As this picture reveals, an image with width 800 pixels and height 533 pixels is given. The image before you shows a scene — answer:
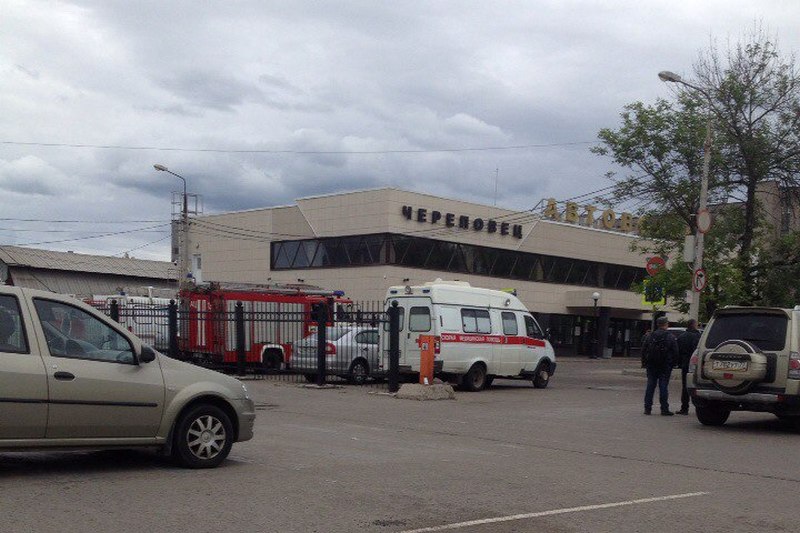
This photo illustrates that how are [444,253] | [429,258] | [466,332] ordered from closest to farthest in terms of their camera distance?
[466,332] < [429,258] < [444,253]

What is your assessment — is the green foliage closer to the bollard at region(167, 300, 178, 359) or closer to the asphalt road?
the asphalt road

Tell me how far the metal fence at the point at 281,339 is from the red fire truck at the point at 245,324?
3 cm

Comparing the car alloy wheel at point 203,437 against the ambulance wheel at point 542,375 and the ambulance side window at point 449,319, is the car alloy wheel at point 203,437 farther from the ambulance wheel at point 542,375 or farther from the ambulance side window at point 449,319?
the ambulance wheel at point 542,375

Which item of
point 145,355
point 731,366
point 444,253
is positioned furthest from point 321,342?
point 444,253

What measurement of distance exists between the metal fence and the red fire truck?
3cm

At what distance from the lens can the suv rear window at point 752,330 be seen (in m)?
14.5

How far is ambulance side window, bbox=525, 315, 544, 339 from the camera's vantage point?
930 inches

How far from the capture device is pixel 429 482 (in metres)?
8.85

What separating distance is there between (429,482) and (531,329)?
15.2m

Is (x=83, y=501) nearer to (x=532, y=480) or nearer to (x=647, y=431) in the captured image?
(x=532, y=480)

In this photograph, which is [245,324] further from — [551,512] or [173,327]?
[551,512]

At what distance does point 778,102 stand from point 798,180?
2612 millimetres

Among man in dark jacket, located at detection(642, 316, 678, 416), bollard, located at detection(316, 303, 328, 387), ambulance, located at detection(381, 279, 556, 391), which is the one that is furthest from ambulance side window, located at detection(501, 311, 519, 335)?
man in dark jacket, located at detection(642, 316, 678, 416)

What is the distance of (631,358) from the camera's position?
56.6 m
